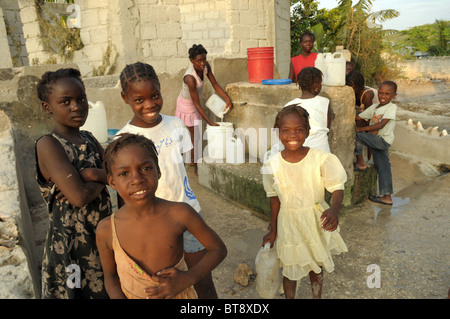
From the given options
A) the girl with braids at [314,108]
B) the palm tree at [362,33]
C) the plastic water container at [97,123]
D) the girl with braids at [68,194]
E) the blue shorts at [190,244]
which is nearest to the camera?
the girl with braids at [68,194]

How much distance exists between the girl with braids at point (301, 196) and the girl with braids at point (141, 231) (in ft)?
2.68

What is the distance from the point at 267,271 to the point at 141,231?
1.06 metres

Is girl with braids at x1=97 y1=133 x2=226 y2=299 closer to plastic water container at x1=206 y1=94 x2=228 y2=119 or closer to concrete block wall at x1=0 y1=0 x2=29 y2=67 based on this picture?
plastic water container at x1=206 y1=94 x2=228 y2=119

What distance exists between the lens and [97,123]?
3395 mm

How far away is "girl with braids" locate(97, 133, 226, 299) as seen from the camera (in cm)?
123

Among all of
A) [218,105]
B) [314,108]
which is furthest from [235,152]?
[314,108]

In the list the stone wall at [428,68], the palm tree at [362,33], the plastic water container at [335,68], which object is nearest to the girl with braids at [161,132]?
the plastic water container at [335,68]

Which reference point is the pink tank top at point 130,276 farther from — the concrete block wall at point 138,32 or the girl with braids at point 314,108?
the concrete block wall at point 138,32

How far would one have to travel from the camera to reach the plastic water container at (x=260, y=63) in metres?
4.47

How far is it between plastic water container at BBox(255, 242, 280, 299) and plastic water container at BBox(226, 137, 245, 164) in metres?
2.12

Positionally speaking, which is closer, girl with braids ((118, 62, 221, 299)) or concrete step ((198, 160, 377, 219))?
girl with braids ((118, 62, 221, 299))

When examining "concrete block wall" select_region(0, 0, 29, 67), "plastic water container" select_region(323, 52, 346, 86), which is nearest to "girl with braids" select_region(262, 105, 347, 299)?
"plastic water container" select_region(323, 52, 346, 86)
